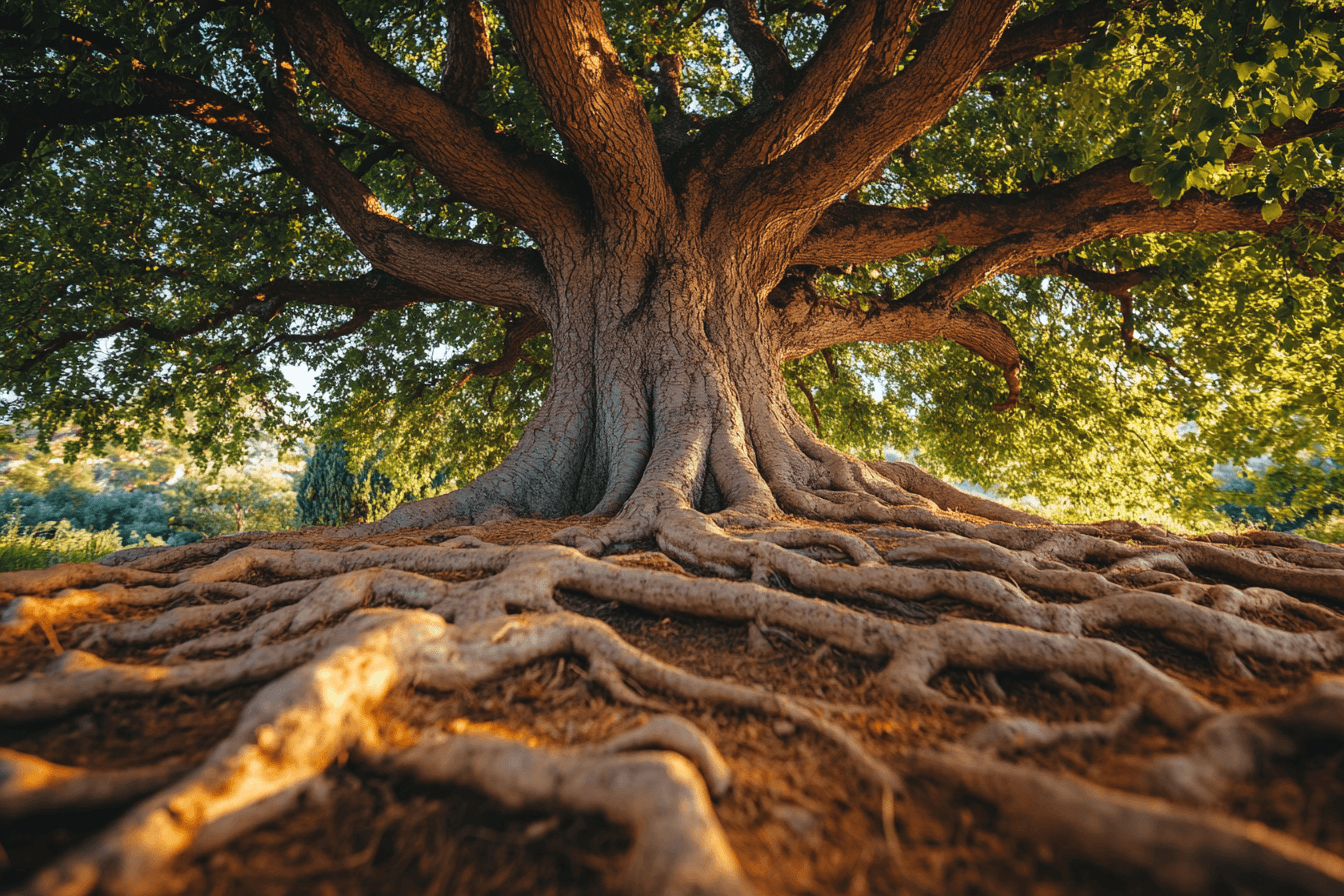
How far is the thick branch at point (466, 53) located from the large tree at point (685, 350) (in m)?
0.06

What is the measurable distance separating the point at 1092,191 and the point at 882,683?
6.78 metres

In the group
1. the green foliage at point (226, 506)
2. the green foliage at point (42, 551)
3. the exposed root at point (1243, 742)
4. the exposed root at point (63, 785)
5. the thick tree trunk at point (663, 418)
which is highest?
the thick tree trunk at point (663, 418)

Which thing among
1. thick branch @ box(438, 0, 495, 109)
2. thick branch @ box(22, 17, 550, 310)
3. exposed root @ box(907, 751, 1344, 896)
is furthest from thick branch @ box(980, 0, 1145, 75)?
exposed root @ box(907, 751, 1344, 896)

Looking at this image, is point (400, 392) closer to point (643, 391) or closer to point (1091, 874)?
point (643, 391)

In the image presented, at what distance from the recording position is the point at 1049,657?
6.28 feet

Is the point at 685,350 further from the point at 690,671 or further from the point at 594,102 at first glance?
the point at 690,671

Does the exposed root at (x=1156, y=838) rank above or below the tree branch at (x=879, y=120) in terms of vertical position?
below

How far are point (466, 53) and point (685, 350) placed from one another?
4.14 m

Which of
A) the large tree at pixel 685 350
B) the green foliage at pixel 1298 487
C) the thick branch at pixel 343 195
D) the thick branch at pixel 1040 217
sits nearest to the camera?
the large tree at pixel 685 350

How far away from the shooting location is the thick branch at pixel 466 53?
551 centimetres

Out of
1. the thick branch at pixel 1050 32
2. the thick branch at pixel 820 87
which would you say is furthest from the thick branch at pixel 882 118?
the thick branch at pixel 1050 32

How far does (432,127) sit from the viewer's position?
4742mm

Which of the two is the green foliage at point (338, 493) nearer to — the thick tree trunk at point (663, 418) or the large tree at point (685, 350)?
the large tree at point (685, 350)

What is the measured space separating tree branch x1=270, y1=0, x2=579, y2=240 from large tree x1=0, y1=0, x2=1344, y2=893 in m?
0.04
